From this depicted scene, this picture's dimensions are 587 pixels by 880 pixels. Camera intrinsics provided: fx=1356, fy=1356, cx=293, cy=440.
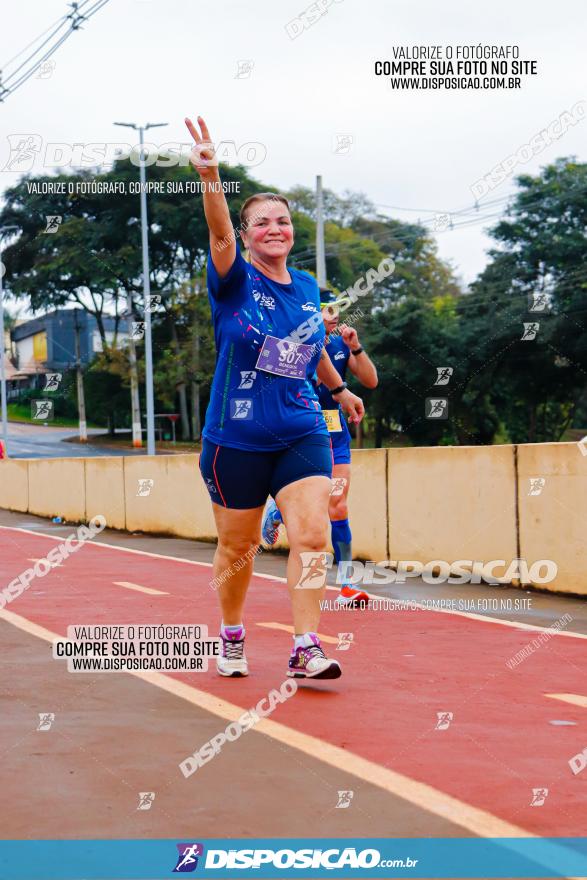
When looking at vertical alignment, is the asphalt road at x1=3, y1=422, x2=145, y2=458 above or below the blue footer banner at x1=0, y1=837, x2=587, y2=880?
below

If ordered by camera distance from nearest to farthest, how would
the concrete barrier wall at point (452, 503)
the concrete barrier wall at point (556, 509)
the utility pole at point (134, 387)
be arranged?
1. the concrete barrier wall at point (556, 509)
2. the concrete barrier wall at point (452, 503)
3. the utility pole at point (134, 387)

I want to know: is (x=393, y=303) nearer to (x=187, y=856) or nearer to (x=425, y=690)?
(x=425, y=690)

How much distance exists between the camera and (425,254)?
82750 millimetres

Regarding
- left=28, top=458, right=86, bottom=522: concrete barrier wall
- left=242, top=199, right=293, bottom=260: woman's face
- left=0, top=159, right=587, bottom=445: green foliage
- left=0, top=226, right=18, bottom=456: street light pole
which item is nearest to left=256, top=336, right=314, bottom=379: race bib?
left=242, top=199, right=293, bottom=260: woman's face

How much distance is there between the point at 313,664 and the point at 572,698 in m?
1.02

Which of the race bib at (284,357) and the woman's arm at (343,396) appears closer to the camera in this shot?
the race bib at (284,357)

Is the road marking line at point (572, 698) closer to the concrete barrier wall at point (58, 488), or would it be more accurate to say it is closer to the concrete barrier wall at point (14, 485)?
the concrete barrier wall at point (58, 488)

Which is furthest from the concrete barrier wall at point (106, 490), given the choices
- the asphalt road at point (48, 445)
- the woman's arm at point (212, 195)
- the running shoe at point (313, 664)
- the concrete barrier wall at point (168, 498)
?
the asphalt road at point (48, 445)

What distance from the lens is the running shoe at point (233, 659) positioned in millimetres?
5660

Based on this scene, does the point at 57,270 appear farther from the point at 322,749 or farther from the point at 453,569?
the point at 322,749

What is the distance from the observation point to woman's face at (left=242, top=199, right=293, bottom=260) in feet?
18.4

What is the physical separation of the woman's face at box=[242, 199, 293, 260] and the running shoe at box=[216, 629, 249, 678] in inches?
63.2

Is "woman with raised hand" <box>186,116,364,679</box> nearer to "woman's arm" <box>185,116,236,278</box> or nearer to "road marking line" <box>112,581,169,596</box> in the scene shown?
"woman's arm" <box>185,116,236,278</box>

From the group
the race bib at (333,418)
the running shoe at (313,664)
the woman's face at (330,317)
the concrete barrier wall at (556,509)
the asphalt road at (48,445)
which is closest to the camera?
the running shoe at (313,664)
